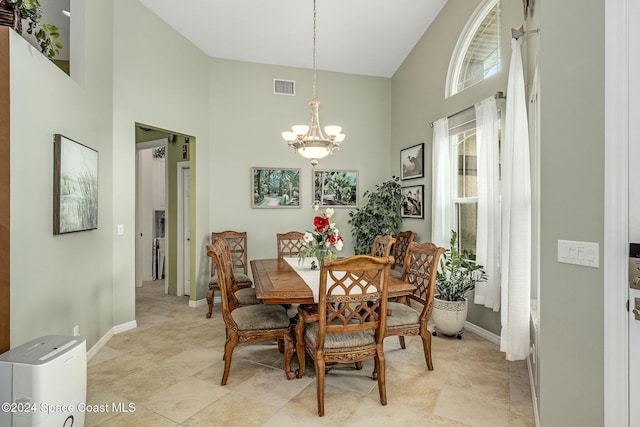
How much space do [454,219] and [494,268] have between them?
0.93 metres

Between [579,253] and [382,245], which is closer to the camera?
[579,253]

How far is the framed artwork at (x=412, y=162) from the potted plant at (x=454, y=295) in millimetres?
1553

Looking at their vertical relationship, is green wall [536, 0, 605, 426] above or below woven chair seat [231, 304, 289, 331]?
above

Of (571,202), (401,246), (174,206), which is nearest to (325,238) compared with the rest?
(571,202)

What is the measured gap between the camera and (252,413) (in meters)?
2.26

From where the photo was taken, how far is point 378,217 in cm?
531

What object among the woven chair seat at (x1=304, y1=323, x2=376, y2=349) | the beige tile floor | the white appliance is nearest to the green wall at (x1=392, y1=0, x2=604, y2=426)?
the beige tile floor

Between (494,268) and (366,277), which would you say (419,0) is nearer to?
(494,268)

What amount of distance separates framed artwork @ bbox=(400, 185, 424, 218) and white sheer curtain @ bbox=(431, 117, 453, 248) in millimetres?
489

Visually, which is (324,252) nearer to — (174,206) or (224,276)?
(224,276)

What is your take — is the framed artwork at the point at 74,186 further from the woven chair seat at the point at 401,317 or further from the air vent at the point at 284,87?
the air vent at the point at 284,87

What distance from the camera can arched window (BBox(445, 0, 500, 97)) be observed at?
3676mm

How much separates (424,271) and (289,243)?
235cm

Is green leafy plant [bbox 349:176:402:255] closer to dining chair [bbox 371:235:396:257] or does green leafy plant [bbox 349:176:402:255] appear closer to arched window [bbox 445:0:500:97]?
dining chair [bbox 371:235:396:257]
